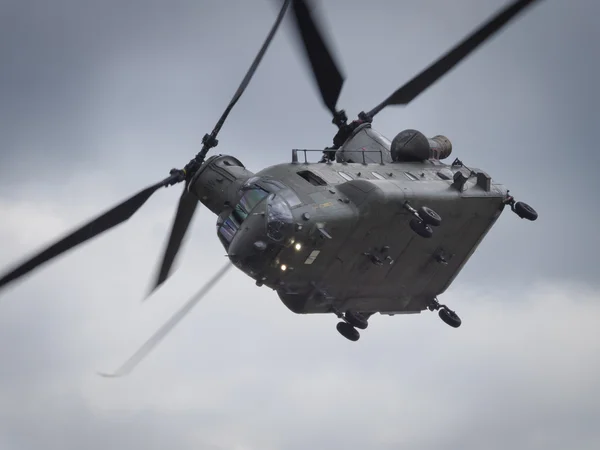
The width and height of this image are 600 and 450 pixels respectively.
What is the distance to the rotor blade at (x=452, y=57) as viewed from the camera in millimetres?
43844

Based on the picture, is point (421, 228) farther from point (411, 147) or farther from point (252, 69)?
point (252, 69)

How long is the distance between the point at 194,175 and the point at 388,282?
9116mm

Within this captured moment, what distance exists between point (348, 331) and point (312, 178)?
20.6 ft

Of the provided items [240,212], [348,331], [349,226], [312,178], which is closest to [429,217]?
[349,226]

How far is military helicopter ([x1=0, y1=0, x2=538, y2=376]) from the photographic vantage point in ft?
131

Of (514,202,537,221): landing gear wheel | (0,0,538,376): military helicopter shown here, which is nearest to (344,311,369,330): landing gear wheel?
(0,0,538,376): military helicopter

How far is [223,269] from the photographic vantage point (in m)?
42.2

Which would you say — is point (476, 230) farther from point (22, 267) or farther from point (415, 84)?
point (22, 267)

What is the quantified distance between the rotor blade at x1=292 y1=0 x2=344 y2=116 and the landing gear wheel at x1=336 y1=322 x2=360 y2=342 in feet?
33.5

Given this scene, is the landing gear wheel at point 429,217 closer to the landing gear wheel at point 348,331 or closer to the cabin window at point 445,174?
the cabin window at point 445,174

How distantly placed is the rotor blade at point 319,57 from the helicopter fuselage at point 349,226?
3862 millimetres

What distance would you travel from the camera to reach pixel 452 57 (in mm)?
45812

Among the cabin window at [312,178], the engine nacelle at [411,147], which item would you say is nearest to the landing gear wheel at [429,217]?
the cabin window at [312,178]

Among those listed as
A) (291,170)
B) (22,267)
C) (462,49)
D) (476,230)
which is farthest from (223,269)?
(462,49)
